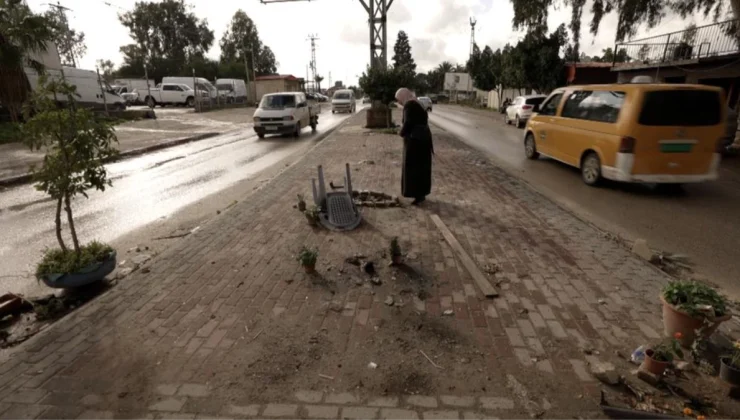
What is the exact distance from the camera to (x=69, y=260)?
376 cm

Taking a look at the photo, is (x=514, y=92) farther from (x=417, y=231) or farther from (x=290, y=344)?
(x=290, y=344)

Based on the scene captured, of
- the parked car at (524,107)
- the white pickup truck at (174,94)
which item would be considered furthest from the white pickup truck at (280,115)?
the white pickup truck at (174,94)

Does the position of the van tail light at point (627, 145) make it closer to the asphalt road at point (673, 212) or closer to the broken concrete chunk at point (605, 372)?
the asphalt road at point (673, 212)

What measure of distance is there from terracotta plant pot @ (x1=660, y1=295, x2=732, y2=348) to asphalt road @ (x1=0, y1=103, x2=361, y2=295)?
5526 millimetres

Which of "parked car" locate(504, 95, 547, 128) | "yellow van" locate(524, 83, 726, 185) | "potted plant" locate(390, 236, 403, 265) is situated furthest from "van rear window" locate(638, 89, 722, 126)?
"parked car" locate(504, 95, 547, 128)

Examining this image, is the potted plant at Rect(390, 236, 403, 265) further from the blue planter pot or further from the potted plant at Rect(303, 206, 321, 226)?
the blue planter pot

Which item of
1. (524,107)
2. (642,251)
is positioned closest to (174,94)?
(524,107)

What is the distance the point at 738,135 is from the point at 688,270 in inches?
587

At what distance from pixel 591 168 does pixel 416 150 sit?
4.38 m

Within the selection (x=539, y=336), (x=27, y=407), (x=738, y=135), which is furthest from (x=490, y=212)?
(x=738, y=135)

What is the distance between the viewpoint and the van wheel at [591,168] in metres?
8.08

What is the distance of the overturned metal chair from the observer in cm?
535

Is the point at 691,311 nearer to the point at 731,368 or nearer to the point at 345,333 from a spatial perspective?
the point at 731,368

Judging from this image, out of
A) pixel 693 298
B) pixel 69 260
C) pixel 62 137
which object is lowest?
pixel 69 260
